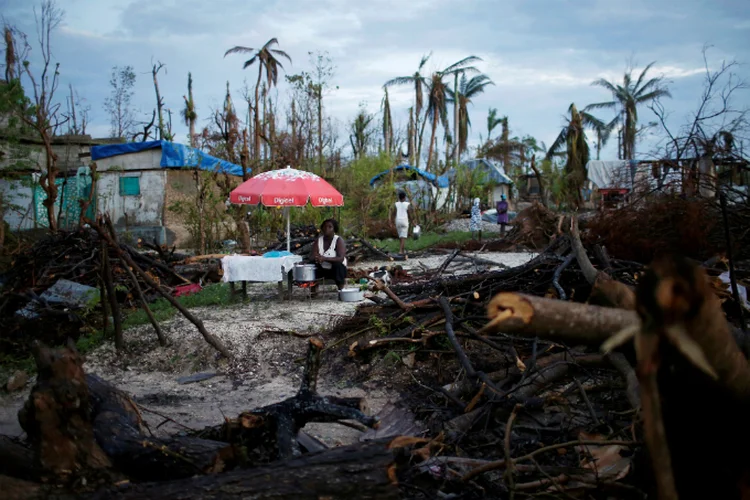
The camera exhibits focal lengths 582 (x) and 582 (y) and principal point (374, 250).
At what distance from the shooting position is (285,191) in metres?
8.97

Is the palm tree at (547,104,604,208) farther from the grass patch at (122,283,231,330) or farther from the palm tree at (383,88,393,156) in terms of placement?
the grass patch at (122,283,231,330)

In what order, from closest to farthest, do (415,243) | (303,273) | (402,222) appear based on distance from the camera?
1. (303,273)
2. (402,222)
3. (415,243)

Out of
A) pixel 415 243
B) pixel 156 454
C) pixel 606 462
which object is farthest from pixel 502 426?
pixel 415 243

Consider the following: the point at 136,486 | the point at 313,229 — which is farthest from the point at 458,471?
the point at 313,229

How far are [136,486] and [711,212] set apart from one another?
700 cm

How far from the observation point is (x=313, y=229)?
14.1m

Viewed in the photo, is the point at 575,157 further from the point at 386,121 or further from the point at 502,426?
the point at 502,426

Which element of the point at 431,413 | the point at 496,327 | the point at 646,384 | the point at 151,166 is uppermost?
the point at 151,166

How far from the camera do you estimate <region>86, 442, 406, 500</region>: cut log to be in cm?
199

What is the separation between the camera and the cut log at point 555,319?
1.27 meters

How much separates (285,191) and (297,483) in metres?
7.24

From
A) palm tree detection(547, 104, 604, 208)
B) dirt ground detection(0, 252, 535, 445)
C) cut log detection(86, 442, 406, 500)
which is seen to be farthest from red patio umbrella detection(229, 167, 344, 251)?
palm tree detection(547, 104, 604, 208)

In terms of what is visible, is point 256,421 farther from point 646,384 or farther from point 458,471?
point 646,384

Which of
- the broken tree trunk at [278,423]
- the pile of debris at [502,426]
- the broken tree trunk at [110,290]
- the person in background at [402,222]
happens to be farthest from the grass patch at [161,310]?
the person in background at [402,222]
